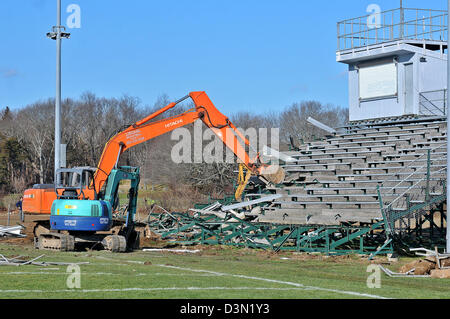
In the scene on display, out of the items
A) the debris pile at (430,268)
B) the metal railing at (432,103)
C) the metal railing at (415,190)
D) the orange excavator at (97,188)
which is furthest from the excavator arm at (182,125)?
the debris pile at (430,268)

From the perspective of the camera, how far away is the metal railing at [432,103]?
1385 inches

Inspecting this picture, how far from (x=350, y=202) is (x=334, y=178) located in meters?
4.22

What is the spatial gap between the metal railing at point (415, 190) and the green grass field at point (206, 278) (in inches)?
77.8

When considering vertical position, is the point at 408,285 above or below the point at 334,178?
below

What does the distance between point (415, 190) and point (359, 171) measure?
596cm

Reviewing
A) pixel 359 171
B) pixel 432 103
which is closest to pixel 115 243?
pixel 359 171

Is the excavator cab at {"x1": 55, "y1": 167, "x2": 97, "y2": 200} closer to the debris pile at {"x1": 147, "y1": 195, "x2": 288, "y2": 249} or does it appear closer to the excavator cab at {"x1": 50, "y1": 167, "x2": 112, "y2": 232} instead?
the excavator cab at {"x1": 50, "y1": 167, "x2": 112, "y2": 232}

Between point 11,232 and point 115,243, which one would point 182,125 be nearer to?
point 115,243

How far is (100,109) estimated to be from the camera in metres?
105

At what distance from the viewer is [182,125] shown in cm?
2839

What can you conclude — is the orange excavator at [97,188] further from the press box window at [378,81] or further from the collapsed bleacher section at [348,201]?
the press box window at [378,81]

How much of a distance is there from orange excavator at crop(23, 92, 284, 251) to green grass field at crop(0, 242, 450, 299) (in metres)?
1.12

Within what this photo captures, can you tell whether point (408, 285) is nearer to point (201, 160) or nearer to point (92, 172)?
point (92, 172)


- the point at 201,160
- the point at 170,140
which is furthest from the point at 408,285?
the point at 170,140
